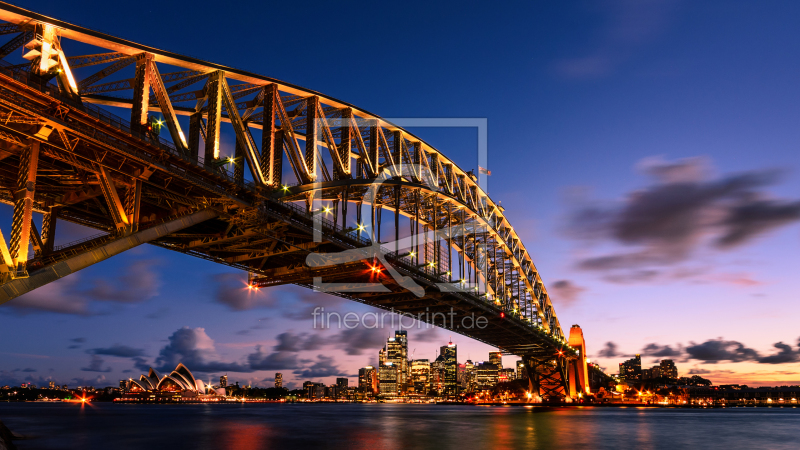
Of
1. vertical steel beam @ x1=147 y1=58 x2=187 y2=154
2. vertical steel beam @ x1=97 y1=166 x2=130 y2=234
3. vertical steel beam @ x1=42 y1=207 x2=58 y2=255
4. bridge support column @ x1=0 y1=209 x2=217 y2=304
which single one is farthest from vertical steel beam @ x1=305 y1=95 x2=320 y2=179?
vertical steel beam @ x1=97 y1=166 x2=130 y2=234

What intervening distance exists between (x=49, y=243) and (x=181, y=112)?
35.0 feet

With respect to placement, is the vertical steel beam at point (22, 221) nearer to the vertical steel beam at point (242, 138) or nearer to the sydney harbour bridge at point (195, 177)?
the sydney harbour bridge at point (195, 177)

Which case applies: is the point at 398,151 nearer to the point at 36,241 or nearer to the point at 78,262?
the point at 36,241

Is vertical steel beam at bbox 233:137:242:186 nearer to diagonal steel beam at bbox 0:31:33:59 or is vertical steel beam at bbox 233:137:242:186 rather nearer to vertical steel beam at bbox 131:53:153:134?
vertical steel beam at bbox 131:53:153:134

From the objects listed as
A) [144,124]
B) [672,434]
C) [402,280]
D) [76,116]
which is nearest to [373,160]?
[402,280]

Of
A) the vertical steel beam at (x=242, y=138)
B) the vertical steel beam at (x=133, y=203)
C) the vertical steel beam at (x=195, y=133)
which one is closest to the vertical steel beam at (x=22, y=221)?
the vertical steel beam at (x=133, y=203)

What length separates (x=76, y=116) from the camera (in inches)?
876

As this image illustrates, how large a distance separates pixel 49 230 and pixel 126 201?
5183 millimetres

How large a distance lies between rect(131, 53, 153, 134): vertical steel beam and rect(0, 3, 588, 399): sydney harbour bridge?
0.17ft

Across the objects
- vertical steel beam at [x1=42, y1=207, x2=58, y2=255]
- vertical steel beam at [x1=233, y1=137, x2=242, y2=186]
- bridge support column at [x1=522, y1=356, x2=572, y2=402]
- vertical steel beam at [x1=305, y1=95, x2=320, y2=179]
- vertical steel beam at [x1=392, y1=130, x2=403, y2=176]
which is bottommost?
bridge support column at [x1=522, y1=356, x2=572, y2=402]

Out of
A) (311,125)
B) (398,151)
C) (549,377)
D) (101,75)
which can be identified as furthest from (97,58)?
(549,377)

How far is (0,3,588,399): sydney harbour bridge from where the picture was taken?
21.7 metres

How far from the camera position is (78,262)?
2217 cm

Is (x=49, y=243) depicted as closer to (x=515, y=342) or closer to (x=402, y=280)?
(x=402, y=280)
